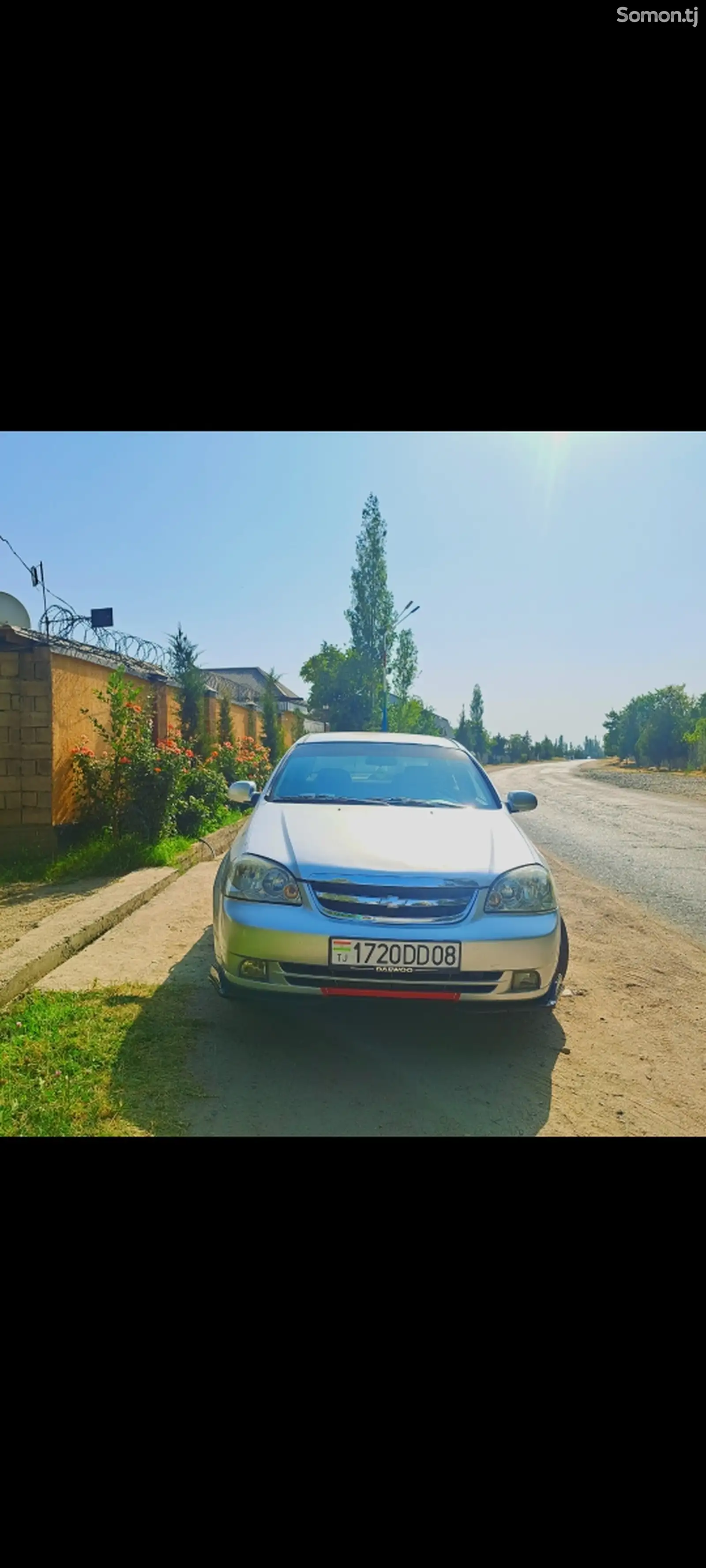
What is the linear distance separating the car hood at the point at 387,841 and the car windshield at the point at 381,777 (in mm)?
179

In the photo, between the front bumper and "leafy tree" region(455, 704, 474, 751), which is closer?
the front bumper

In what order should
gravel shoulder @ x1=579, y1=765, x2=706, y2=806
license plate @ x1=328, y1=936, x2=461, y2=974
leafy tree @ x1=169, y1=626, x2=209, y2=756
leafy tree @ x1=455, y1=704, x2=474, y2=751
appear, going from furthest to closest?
leafy tree @ x1=455, y1=704, x2=474, y2=751, gravel shoulder @ x1=579, y1=765, x2=706, y2=806, leafy tree @ x1=169, y1=626, x2=209, y2=756, license plate @ x1=328, y1=936, x2=461, y2=974

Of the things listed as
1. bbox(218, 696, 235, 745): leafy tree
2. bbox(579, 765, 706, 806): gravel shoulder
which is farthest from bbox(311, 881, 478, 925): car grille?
bbox(579, 765, 706, 806): gravel shoulder

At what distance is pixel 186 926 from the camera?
5266mm

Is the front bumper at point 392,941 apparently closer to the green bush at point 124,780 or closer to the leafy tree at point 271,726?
the green bush at point 124,780

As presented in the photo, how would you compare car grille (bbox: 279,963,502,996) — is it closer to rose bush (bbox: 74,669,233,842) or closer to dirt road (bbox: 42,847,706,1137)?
dirt road (bbox: 42,847,706,1137)

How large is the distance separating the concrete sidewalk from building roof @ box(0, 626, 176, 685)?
2458 millimetres

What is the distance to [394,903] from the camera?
2904 mm

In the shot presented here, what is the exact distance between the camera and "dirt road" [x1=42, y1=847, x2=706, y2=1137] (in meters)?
2.57

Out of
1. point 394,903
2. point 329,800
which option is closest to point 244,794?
point 329,800
